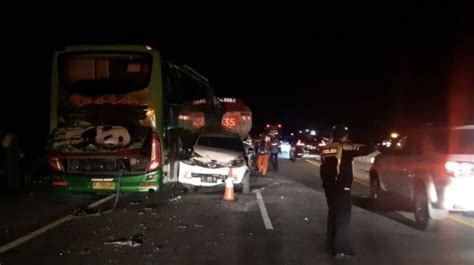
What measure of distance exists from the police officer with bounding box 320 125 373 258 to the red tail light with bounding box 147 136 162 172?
5.38 meters

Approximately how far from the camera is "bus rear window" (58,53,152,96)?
46.4 ft

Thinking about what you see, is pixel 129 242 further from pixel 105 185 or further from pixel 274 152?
pixel 274 152

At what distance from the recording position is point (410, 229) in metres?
11.7

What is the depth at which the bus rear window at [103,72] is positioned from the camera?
14.1 m

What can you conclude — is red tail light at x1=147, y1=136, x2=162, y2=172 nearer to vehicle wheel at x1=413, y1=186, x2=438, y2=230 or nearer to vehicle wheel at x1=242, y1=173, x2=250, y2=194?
vehicle wheel at x1=242, y1=173, x2=250, y2=194

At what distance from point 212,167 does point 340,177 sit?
759 cm

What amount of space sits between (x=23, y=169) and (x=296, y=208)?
9.94 meters

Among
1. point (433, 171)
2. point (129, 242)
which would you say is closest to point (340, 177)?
point (433, 171)

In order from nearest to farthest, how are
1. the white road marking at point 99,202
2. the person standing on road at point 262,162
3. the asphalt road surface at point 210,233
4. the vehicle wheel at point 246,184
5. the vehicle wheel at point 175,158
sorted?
the asphalt road surface at point 210,233
the white road marking at point 99,202
the vehicle wheel at point 175,158
the vehicle wheel at point 246,184
the person standing on road at point 262,162

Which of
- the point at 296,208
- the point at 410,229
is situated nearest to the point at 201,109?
the point at 296,208

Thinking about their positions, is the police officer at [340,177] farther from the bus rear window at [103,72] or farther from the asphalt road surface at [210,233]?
the bus rear window at [103,72]

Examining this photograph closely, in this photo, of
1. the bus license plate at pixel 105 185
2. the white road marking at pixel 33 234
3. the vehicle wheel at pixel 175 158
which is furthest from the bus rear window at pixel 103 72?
the white road marking at pixel 33 234

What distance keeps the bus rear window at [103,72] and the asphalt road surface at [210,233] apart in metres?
2.61

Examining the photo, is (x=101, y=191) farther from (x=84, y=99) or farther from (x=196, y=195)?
(x=196, y=195)
